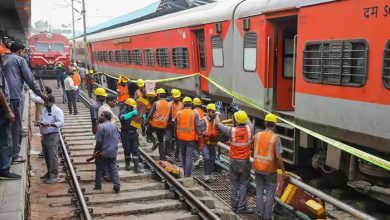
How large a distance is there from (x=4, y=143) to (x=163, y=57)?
34.1 ft

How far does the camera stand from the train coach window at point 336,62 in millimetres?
6462

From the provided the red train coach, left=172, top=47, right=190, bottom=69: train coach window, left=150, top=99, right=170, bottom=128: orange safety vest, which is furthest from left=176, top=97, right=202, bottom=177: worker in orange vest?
the red train coach

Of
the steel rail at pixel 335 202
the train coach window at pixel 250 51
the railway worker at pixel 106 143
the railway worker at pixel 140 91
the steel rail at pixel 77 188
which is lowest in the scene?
the steel rail at pixel 77 188

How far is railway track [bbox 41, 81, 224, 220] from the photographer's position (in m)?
6.95

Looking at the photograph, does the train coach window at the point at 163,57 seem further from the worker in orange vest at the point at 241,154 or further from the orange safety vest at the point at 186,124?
the worker in orange vest at the point at 241,154

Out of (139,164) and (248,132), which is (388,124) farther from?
(139,164)

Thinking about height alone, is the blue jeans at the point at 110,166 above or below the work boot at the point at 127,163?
above

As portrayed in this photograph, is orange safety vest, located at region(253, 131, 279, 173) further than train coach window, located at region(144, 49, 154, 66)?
No

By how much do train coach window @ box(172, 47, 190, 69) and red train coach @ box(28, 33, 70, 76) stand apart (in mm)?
16099

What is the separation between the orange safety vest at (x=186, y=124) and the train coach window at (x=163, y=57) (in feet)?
22.7

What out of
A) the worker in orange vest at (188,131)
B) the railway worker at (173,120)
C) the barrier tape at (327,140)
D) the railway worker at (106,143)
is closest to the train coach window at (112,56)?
the barrier tape at (327,140)

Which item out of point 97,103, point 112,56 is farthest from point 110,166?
point 112,56

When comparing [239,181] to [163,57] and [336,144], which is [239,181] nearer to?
[336,144]

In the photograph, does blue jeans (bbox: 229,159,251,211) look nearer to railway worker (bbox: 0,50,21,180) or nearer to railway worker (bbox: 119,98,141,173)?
railway worker (bbox: 119,98,141,173)
